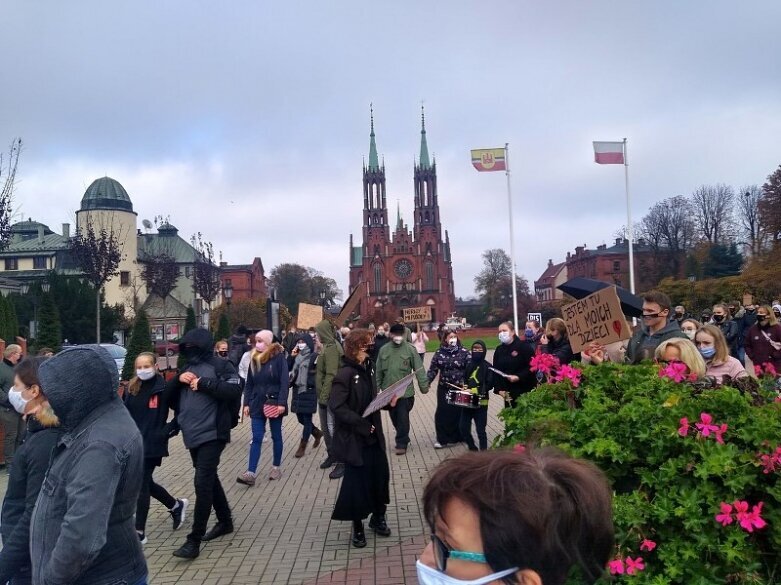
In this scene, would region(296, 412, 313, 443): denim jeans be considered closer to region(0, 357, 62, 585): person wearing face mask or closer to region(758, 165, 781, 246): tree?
region(0, 357, 62, 585): person wearing face mask

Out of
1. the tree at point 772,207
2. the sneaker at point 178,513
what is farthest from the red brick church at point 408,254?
the sneaker at point 178,513

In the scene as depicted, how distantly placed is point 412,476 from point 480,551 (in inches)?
299

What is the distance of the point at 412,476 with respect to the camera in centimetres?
885

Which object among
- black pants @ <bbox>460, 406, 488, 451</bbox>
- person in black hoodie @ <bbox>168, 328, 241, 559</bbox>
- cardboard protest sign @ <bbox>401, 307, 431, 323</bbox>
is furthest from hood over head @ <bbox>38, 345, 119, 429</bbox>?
cardboard protest sign @ <bbox>401, 307, 431, 323</bbox>

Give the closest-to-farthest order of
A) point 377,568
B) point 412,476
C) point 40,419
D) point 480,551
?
1. point 480,551
2. point 40,419
3. point 377,568
4. point 412,476

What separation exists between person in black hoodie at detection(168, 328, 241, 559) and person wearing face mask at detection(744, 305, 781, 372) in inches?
383

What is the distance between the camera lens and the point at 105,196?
67500 millimetres

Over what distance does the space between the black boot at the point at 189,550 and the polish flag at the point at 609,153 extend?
22.7 metres

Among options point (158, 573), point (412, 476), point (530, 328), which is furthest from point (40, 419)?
point (530, 328)

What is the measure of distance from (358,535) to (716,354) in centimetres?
379

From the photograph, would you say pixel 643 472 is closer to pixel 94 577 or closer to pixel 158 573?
pixel 94 577

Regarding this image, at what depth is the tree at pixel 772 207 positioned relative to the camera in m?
44.9

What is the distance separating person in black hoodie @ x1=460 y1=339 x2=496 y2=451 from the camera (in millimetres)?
9961

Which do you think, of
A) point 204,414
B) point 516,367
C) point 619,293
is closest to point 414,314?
point 516,367
